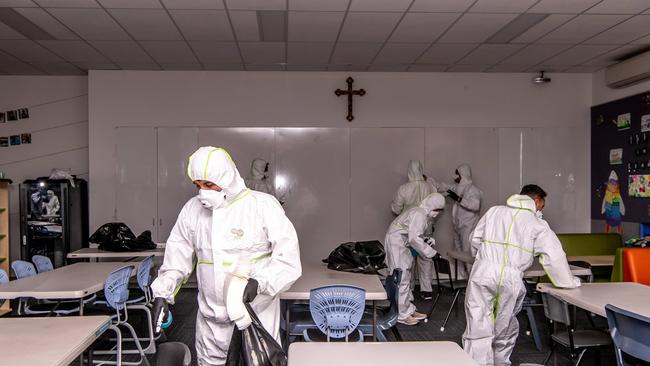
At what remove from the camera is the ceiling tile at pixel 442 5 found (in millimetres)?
3906

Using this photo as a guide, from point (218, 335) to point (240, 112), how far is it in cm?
431

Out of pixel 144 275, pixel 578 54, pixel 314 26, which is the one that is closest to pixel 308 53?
pixel 314 26

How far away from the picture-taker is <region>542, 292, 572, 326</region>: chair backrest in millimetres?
2832

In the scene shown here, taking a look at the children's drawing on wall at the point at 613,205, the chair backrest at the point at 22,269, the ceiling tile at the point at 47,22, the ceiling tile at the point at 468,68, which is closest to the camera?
the chair backrest at the point at 22,269

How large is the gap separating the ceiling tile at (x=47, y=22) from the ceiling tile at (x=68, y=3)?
16 cm

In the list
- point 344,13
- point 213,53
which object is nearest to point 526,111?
point 344,13

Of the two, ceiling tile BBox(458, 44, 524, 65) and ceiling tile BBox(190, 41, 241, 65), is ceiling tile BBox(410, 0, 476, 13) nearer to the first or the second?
ceiling tile BBox(458, 44, 524, 65)

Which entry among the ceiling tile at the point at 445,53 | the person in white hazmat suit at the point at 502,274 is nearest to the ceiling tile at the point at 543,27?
the ceiling tile at the point at 445,53

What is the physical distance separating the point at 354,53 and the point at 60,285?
12.3 ft

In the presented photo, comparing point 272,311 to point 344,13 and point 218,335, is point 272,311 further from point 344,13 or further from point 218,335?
point 344,13

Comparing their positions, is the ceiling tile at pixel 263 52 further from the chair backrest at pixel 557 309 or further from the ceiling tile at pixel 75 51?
the chair backrest at pixel 557 309

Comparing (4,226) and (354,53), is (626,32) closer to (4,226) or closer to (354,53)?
(354,53)

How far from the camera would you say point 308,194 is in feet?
20.9

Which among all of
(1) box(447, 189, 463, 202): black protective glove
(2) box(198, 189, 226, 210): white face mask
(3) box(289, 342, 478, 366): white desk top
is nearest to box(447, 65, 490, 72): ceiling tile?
(1) box(447, 189, 463, 202): black protective glove
